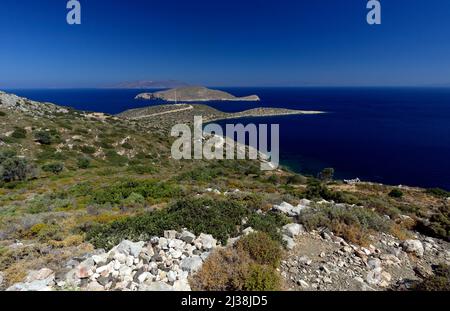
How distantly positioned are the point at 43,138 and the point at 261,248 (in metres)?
37.0

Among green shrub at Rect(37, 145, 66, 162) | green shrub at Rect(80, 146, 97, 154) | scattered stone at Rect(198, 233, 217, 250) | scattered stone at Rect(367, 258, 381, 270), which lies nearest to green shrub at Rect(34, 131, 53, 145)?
green shrub at Rect(37, 145, 66, 162)

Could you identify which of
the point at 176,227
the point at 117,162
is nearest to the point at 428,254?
the point at 176,227

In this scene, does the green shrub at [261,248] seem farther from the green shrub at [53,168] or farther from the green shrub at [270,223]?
the green shrub at [53,168]

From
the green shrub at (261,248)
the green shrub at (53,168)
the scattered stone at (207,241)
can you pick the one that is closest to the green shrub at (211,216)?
the scattered stone at (207,241)

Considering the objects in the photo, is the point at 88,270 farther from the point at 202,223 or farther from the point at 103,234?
the point at 202,223

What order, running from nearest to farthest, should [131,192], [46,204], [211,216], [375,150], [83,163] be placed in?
1. [211,216]
2. [46,204]
3. [131,192]
4. [83,163]
5. [375,150]

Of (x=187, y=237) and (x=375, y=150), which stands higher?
(x=187, y=237)

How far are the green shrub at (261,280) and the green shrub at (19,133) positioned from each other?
1541 inches

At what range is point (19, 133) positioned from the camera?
35.1 meters

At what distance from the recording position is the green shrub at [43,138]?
3491 centimetres

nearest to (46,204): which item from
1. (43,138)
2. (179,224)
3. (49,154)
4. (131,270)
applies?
(179,224)

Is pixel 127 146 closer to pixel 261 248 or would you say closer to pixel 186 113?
pixel 261 248

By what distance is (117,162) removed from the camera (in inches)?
1415

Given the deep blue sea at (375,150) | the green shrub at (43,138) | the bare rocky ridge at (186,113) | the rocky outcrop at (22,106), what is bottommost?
the deep blue sea at (375,150)
